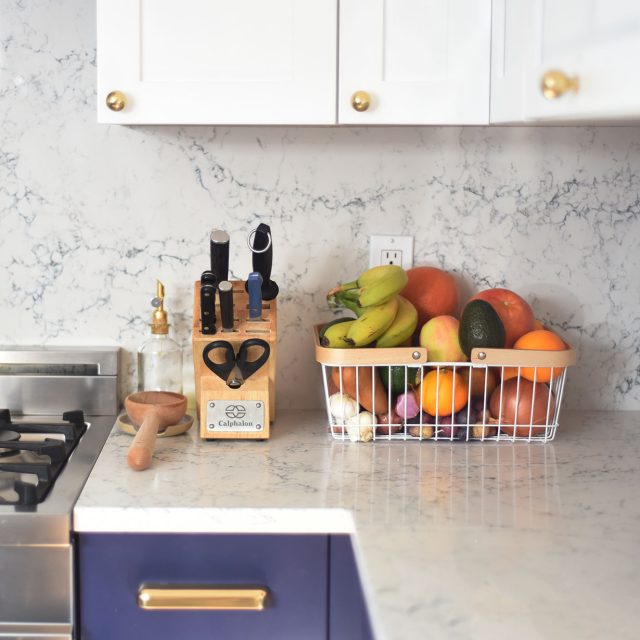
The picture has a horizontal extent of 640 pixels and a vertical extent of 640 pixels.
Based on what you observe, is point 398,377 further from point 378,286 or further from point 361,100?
point 361,100

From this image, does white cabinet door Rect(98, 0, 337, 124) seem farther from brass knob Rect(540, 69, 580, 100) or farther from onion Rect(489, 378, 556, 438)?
onion Rect(489, 378, 556, 438)

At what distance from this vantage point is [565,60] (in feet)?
4.13

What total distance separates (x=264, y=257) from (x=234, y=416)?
0.30m

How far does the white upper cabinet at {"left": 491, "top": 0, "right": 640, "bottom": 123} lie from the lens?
1069 millimetres

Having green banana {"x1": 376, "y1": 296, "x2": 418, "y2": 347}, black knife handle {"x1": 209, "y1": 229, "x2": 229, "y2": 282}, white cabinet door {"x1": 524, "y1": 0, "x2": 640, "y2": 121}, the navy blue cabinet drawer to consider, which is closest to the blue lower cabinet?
the navy blue cabinet drawer

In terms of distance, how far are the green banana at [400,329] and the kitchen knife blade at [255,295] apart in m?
0.23

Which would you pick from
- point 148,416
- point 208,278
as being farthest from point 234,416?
point 208,278

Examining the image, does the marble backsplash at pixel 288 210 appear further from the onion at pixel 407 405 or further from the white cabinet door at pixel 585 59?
the white cabinet door at pixel 585 59

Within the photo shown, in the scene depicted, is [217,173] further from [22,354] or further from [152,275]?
[22,354]

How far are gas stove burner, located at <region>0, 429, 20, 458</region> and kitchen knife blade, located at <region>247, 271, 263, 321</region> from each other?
1.59 feet

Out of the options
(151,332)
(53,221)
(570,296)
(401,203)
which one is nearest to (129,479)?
(151,332)

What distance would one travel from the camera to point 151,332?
1858 millimetres

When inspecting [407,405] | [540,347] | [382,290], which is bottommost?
[407,405]

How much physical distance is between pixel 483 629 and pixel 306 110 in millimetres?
906
